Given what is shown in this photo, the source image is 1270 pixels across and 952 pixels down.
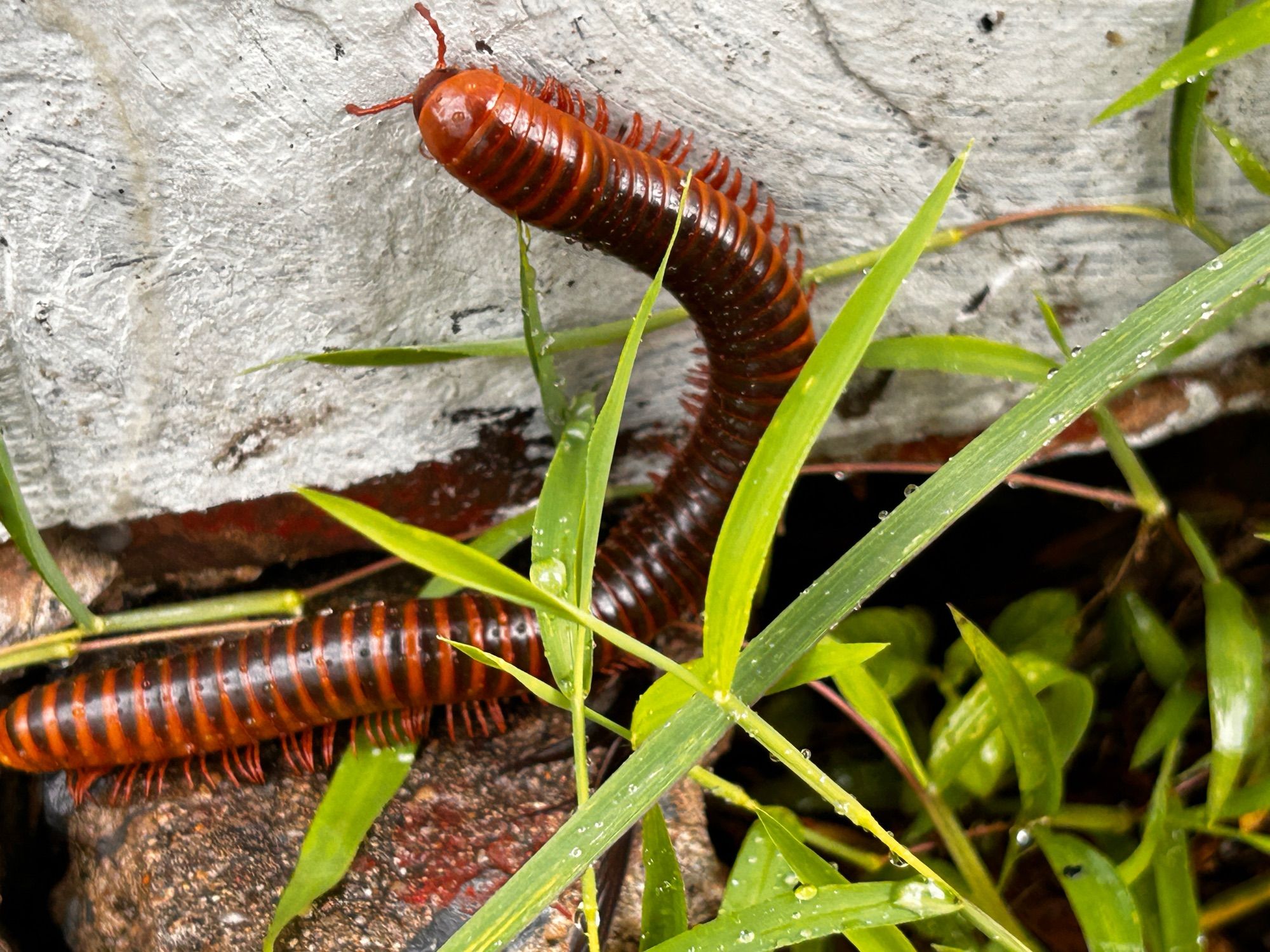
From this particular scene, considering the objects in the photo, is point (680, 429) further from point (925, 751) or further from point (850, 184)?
point (925, 751)

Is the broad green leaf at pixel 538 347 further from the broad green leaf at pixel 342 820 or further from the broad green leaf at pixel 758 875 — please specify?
the broad green leaf at pixel 758 875

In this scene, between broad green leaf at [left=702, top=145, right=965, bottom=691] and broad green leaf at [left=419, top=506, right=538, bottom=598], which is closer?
broad green leaf at [left=702, top=145, right=965, bottom=691]

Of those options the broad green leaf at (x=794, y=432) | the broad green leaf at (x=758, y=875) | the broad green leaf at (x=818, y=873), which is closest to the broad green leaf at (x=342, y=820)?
the broad green leaf at (x=758, y=875)

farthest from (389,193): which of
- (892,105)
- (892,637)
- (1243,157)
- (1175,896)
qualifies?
(1175,896)

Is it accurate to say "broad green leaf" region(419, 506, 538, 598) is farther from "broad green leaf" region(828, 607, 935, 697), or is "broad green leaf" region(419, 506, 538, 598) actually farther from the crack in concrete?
the crack in concrete

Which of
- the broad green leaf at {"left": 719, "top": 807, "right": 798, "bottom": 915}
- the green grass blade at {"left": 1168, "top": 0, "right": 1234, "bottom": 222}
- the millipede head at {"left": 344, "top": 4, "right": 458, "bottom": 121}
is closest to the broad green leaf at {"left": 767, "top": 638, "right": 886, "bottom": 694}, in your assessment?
the broad green leaf at {"left": 719, "top": 807, "right": 798, "bottom": 915}

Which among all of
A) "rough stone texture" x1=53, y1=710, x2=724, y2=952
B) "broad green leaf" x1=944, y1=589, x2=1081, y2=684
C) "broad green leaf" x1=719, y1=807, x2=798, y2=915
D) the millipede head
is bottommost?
"rough stone texture" x1=53, y1=710, x2=724, y2=952
